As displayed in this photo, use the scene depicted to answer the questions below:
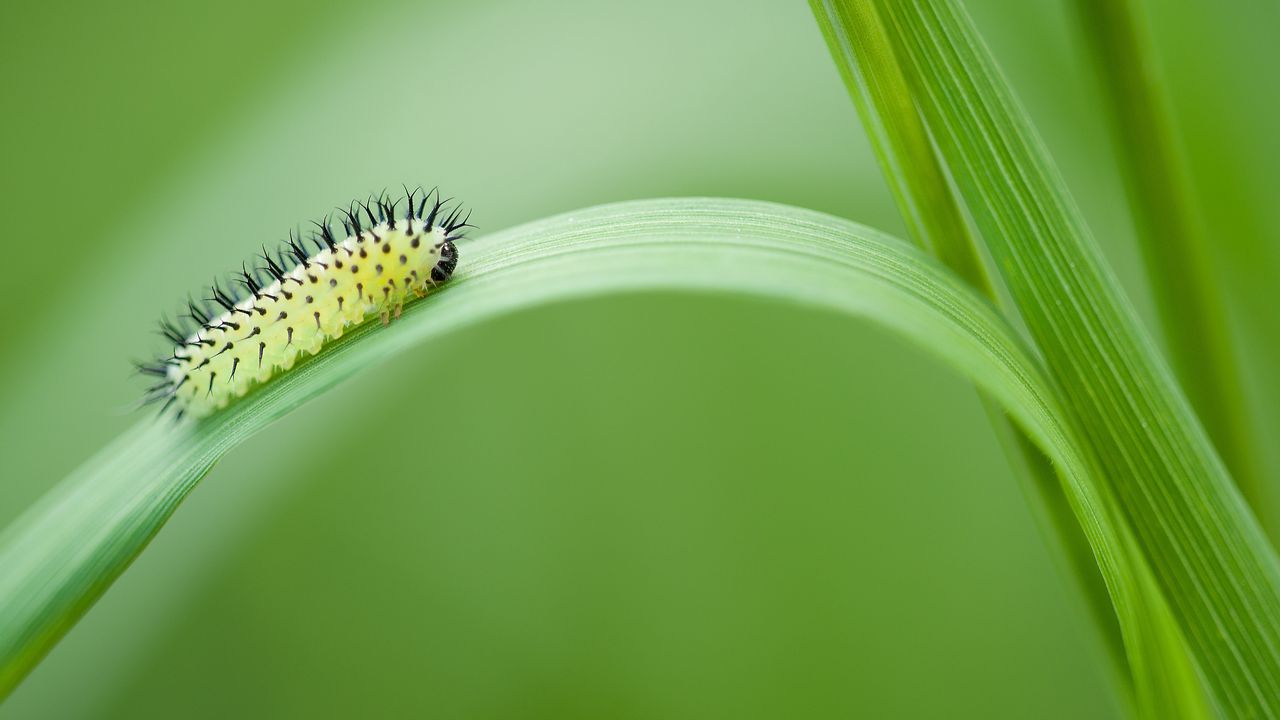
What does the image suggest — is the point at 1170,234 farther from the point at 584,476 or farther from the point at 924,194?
the point at 584,476

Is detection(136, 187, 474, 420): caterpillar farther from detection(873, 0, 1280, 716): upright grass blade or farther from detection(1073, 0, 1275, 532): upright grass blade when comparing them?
detection(1073, 0, 1275, 532): upright grass blade

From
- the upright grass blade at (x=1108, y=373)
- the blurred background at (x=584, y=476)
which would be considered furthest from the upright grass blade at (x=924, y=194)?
the blurred background at (x=584, y=476)

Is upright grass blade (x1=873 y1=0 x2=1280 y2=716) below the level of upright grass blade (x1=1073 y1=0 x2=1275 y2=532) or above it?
below

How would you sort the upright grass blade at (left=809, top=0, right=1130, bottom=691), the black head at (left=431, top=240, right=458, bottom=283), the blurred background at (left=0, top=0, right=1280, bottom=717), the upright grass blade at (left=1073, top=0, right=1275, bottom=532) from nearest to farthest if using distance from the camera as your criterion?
the upright grass blade at (left=809, top=0, right=1130, bottom=691) → the upright grass blade at (left=1073, top=0, right=1275, bottom=532) → the black head at (left=431, top=240, right=458, bottom=283) → the blurred background at (left=0, top=0, right=1280, bottom=717)

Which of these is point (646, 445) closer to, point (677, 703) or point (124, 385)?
point (677, 703)

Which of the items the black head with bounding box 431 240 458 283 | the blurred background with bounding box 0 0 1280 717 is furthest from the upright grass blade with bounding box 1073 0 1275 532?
the blurred background with bounding box 0 0 1280 717

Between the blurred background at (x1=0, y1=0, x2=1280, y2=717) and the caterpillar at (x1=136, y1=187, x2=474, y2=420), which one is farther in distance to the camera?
the blurred background at (x1=0, y1=0, x2=1280, y2=717)
